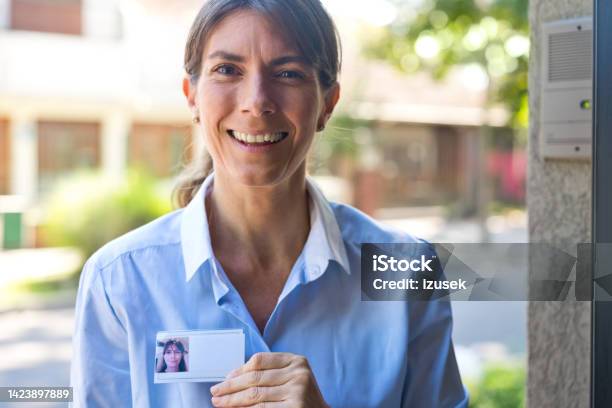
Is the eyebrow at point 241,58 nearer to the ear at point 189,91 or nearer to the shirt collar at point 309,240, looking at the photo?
the ear at point 189,91

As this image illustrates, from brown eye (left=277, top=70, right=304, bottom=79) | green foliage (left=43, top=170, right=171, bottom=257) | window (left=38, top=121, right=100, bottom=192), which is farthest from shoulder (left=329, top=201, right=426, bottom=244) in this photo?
window (left=38, top=121, right=100, bottom=192)

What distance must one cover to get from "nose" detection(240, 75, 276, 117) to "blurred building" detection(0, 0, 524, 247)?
12.3 inches

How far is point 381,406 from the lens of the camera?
116 cm

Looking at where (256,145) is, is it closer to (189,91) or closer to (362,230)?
(189,91)

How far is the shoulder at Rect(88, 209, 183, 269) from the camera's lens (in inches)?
45.8

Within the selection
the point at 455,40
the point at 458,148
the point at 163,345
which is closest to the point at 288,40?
the point at 163,345

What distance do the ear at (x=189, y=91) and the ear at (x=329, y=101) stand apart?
0.22 meters

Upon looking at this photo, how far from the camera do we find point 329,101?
4.03 feet

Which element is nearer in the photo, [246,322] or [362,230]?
[246,322]

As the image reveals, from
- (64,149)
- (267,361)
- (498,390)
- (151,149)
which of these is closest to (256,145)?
(267,361)

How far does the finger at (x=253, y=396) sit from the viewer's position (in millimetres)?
1054

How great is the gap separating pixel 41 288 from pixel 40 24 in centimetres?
225

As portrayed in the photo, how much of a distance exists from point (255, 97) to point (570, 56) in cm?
67

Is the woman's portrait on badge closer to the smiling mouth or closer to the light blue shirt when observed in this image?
the light blue shirt
